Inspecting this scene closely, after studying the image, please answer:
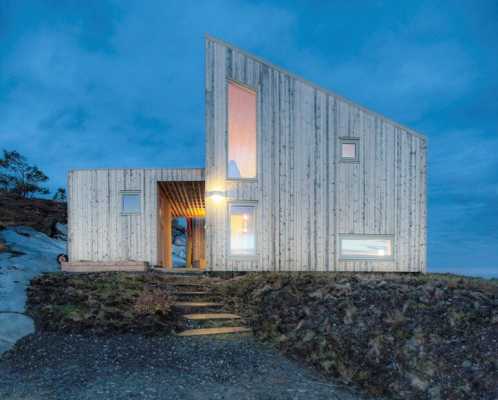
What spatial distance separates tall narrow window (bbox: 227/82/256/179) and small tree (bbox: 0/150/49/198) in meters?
20.6

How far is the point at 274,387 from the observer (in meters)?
4.46

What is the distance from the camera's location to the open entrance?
1252 centimetres

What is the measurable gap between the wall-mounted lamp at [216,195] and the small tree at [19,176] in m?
20.3

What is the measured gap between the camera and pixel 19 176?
2534 cm

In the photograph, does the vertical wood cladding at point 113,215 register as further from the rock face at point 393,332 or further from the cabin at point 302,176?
the rock face at point 393,332

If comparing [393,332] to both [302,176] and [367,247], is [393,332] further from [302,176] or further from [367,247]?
[302,176]

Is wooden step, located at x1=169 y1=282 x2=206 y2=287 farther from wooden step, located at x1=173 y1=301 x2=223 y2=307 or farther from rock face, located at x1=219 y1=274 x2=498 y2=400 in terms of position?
rock face, located at x1=219 y1=274 x2=498 y2=400

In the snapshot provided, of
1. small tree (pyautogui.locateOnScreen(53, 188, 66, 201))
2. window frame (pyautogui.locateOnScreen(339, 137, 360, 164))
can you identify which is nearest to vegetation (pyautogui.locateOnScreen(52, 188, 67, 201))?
A: small tree (pyautogui.locateOnScreen(53, 188, 66, 201))

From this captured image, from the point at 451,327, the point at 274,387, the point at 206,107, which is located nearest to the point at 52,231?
the point at 206,107

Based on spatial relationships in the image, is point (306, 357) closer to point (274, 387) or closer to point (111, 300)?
point (274, 387)

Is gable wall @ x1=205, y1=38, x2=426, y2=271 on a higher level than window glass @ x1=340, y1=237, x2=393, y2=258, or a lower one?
higher

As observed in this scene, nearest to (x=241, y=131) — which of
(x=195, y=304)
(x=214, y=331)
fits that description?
(x=195, y=304)

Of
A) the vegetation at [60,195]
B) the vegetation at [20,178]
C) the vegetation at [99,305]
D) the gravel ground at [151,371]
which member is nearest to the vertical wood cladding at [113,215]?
the vegetation at [99,305]

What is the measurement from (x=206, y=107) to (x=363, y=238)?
6.60m
